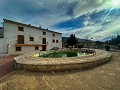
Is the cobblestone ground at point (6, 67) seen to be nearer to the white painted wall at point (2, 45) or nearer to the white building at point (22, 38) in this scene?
the white painted wall at point (2, 45)

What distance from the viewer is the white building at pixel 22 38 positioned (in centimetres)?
2125

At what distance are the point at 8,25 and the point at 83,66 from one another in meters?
19.4

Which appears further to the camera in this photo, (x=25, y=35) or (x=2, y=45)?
(x=25, y=35)

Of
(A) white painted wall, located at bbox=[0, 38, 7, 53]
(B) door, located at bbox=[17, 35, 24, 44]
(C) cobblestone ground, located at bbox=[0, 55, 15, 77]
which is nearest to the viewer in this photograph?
(C) cobblestone ground, located at bbox=[0, 55, 15, 77]

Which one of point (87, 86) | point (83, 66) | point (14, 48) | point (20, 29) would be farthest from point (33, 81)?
point (20, 29)

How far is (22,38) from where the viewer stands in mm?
24375

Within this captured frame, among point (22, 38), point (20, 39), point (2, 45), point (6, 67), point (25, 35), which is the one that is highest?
point (25, 35)

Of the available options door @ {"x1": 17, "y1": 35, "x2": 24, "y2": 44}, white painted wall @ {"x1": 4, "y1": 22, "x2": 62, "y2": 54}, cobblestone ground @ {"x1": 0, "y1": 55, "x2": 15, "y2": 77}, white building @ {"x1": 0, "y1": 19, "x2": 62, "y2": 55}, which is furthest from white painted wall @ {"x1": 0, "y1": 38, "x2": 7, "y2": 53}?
cobblestone ground @ {"x1": 0, "y1": 55, "x2": 15, "y2": 77}

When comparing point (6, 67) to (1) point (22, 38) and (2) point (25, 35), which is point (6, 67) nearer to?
(1) point (22, 38)

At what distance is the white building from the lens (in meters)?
21.2

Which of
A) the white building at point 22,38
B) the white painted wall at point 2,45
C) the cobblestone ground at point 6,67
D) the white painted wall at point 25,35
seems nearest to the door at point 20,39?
the white building at point 22,38

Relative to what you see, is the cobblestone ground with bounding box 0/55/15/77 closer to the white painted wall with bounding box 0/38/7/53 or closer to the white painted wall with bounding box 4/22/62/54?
the white painted wall with bounding box 0/38/7/53

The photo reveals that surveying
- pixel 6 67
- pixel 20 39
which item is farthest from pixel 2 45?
pixel 6 67

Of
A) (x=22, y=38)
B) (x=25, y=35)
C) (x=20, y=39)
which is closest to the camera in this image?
(x=20, y=39)
